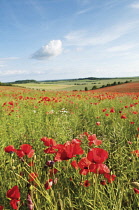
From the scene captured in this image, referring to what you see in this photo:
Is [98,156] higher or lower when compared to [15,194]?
A: higher

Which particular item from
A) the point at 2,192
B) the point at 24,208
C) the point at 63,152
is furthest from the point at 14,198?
the point at 2,192

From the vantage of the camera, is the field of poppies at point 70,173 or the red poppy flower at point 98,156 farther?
the field of poppies at point 70,173

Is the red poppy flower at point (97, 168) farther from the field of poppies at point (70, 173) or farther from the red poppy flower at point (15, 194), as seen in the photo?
the red poppy flower at point (15, 194)

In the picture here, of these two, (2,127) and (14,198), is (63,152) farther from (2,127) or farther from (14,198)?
(2,127)

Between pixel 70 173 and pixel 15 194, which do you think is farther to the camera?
pixel 70 173

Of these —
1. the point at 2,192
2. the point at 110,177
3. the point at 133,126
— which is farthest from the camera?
the point at 133,126

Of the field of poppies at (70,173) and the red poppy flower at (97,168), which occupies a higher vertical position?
the red poppy flower at (97,168)

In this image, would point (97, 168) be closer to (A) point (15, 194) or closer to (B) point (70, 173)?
(A) point (15, 194)

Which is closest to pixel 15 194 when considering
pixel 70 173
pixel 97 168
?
pixel 97 168

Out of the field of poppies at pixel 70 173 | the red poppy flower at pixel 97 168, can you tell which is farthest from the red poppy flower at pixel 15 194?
the red poppy flower at pixel 97 168

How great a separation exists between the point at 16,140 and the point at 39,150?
73 cm

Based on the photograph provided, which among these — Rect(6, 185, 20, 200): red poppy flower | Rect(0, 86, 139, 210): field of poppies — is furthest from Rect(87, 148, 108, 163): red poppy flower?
Rect(6, 185, 20, 200): red poppy flower

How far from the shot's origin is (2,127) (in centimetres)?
371

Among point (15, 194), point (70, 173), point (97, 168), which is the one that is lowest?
point (70, 173)
